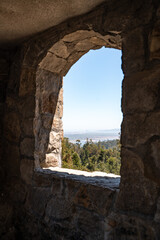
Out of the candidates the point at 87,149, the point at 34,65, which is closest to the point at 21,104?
the point at 34,65

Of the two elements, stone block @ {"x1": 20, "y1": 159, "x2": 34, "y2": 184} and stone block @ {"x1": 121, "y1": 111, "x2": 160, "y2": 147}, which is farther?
stone block @ {"x1": 20, "y1": 159, "x2": 34, "y2": 184}

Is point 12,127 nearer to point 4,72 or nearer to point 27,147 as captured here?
point 27,147

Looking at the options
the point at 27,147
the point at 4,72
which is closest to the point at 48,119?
the point at 27,147

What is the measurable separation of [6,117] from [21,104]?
271 millimetres

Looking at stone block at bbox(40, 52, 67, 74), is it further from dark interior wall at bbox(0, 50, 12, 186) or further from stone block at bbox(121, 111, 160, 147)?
stone block at bbox(121, 111, 160, 147)

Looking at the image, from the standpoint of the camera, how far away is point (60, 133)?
219cm

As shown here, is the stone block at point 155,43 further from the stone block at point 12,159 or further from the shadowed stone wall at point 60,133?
the stone block at point 12,159

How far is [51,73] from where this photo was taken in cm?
204

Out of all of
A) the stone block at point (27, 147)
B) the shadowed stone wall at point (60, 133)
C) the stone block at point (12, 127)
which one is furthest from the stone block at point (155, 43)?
the stone block at point (12, 127)

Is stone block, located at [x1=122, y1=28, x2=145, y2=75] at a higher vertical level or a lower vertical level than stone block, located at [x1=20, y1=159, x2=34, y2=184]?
higher

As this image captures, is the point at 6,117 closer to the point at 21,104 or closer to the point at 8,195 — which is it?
the point at 21,104

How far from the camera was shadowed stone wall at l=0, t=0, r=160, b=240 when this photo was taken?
1120 millimetres

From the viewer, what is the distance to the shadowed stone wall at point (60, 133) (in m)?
1.12

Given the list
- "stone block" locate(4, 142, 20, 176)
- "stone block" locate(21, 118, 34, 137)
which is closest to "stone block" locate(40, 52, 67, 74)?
"stone block" locate(21, 118, 34, 137)
